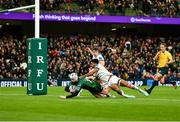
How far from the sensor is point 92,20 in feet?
137

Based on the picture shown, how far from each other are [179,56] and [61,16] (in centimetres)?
831

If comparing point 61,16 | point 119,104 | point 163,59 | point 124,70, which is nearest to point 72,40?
point 61,16

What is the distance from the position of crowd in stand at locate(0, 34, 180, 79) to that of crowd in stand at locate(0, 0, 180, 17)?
1916mm

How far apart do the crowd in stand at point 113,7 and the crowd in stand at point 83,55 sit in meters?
1.92

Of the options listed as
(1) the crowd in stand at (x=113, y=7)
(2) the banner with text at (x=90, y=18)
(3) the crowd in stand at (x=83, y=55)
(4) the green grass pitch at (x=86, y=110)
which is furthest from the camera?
(1) the crowd in stand at (x=113, y=7)

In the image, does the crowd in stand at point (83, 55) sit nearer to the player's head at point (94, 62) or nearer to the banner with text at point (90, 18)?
the banner with text at point (90, 18)

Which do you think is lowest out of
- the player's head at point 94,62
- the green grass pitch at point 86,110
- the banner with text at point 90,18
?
the banner with text at point 90,18

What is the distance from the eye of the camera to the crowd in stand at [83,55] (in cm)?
3622

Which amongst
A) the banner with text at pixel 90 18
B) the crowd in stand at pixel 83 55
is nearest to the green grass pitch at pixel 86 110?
the crowd in stand at pixel 83 55

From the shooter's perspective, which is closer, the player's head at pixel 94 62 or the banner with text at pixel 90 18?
the player's head at pixel 94 62

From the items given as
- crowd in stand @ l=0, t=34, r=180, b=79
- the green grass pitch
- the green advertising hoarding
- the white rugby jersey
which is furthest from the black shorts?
crowd in stand @ l=0, t=34, r=180, b=79

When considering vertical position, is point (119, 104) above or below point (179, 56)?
above

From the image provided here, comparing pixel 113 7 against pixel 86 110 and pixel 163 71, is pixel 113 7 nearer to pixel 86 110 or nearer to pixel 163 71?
pixel 163 71

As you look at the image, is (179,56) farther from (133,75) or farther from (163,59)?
(163,59)
